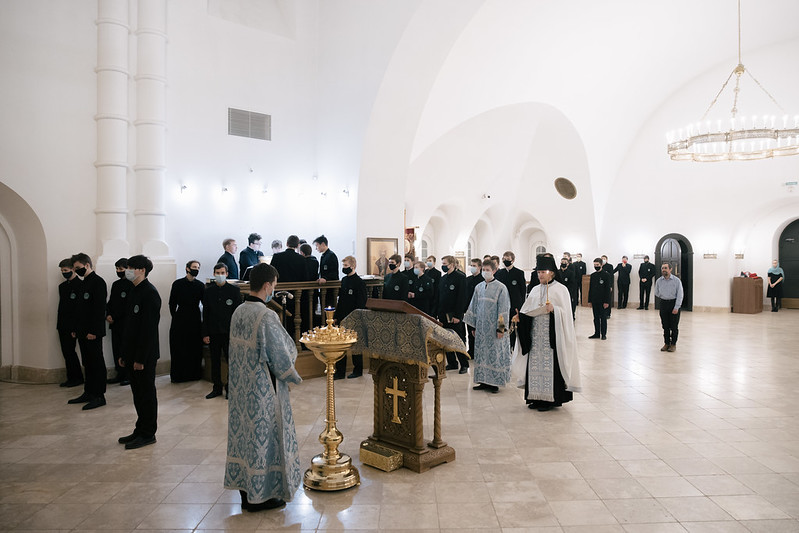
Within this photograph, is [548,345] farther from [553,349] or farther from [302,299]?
[302,299]

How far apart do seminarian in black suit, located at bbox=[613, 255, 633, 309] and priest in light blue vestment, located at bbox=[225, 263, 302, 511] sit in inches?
671

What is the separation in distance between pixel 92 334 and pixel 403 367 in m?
4.16

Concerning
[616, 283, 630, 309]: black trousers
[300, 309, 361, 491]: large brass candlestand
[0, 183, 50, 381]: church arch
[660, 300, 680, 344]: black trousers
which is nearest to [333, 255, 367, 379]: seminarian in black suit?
[300, 309, 361, 491]: large brass candlestand

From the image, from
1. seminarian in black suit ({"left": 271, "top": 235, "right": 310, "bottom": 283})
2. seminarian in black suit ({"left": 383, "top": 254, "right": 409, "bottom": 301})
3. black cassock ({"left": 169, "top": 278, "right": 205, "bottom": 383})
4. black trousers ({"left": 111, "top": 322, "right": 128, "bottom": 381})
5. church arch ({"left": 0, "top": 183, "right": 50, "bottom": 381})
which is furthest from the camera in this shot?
seminarian in black suit ({"left": 383, "top": 254, "right": 409, "bottom": 301})

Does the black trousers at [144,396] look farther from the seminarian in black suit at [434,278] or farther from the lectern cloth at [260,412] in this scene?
the seminarian in black suit at [434,278]

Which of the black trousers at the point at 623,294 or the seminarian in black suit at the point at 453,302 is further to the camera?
the black trousers at the point at 623,294

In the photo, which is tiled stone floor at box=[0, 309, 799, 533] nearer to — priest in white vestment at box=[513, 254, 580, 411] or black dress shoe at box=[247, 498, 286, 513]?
black dress shoe at box=[247, 498, 286, 513]

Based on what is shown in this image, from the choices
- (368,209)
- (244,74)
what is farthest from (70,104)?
(368,209)

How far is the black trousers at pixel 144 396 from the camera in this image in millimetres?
5270

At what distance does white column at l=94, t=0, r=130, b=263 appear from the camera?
322 inches

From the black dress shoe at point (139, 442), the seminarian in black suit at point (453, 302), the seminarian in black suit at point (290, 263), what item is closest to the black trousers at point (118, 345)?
the seminarian in black suit at point (290, 263)

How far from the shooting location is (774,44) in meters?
15.7

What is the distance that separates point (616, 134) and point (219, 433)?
15800mm

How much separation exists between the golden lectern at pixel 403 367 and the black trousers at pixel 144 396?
6.50ft
